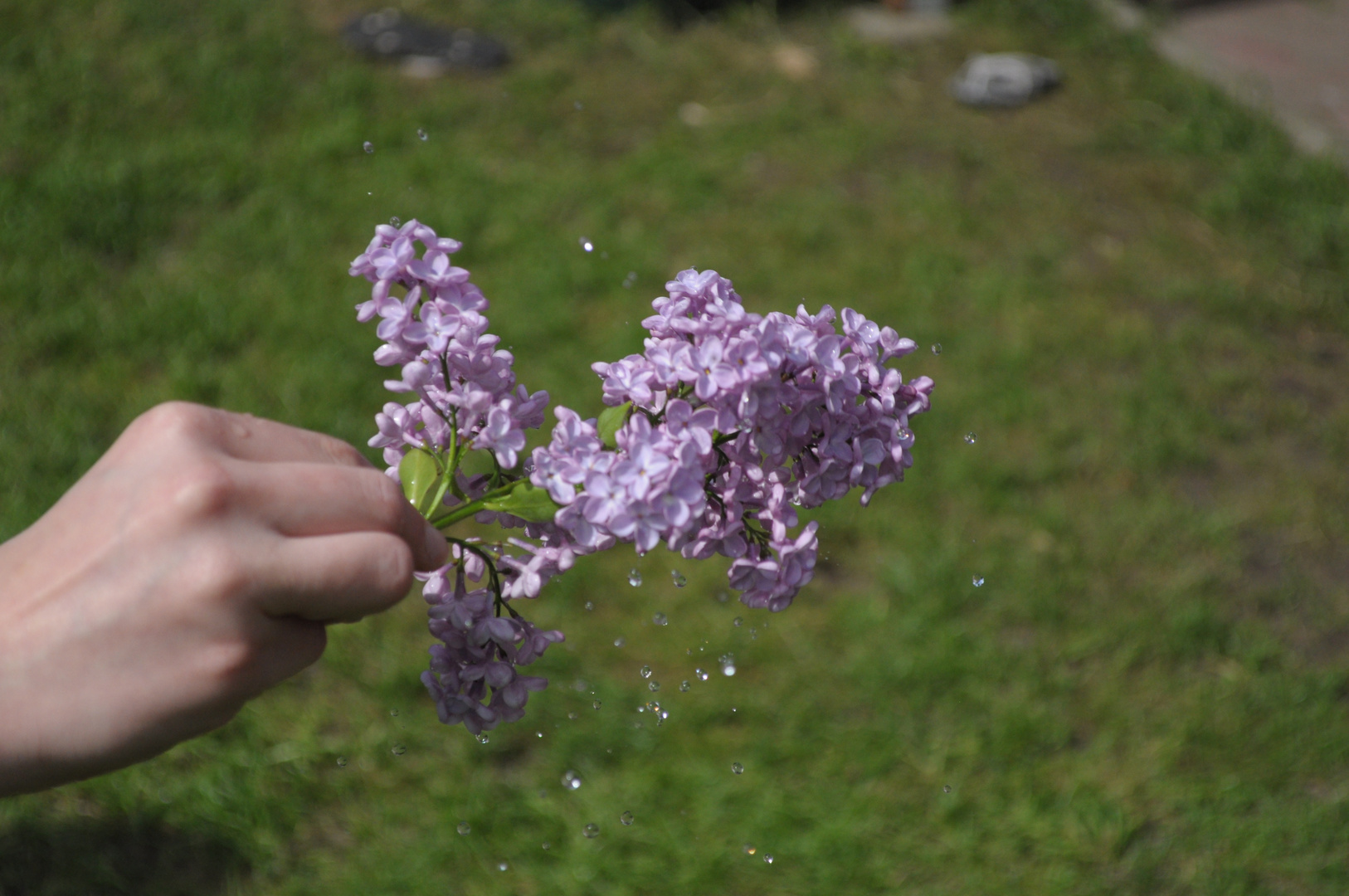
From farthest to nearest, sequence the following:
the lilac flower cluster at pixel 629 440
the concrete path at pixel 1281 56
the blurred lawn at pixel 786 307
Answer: the concrete path at pixel 1281 56 → the blurred lawn at pixel 786 307 → the lilac flower cluster at pixel 629 440

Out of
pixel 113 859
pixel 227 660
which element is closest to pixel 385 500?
pixel 227 660

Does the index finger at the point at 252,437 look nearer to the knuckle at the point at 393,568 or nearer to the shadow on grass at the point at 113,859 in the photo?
the knuckle at the point at 393,568

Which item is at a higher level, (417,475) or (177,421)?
(177,421)

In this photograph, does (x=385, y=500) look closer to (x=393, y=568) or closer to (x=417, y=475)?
(x=393, y=568)

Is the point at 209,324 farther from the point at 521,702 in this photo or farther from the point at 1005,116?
the point at 1005,116

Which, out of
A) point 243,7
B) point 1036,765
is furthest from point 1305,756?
point 243,7

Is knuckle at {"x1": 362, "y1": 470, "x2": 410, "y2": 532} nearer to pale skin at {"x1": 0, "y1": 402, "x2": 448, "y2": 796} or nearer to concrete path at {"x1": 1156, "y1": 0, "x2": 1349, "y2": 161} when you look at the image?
pale skin at {"x1": 0, "y1": 402, "x2": 448, "y2": 796}

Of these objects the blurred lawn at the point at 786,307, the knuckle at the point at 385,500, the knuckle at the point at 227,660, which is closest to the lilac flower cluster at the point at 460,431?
the knuckle at the point at 385,500

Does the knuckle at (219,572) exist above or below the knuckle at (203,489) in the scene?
below
